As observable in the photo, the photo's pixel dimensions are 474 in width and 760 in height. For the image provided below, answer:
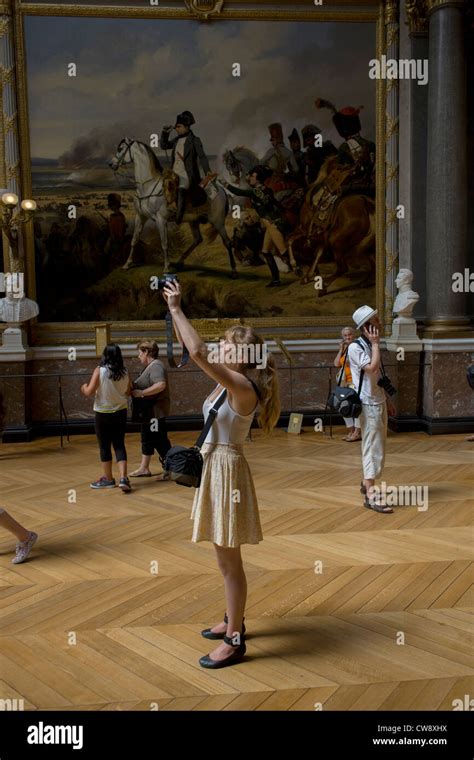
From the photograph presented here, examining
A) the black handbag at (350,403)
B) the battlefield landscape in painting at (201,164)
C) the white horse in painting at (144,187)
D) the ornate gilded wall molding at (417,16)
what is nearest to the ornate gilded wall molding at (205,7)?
the battlefield landscape in painting at (201,164)

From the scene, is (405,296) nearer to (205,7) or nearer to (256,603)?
(205,7)

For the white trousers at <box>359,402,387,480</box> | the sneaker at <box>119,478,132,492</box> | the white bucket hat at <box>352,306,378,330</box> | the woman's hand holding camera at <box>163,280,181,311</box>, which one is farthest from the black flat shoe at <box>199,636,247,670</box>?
the sneaker at <box>119,478,132,492</box>

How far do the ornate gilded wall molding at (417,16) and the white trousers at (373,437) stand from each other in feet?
24.2

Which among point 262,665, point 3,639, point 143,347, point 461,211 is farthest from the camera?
point 461,211

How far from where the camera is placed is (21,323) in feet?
34.5

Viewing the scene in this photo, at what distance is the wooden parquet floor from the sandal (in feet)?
0.27

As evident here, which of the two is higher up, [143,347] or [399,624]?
[143,347]

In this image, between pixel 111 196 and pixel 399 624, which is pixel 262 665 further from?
pixel 111 196

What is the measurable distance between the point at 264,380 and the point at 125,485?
3.98 metres

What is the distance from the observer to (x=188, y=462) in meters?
3.35

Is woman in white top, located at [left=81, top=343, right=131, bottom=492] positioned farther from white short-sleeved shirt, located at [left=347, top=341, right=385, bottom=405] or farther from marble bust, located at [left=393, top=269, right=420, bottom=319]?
marble bust, located at [left=393, top=269, right=420, bottom=319]

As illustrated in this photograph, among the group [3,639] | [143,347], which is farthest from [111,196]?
[3,639]

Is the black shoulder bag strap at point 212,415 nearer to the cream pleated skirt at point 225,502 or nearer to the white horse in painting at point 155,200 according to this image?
the cream pleated skirt at point 225,502
